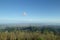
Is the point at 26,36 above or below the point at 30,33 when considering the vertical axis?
below

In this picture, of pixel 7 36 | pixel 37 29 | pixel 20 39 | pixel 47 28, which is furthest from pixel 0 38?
pixel 47 28

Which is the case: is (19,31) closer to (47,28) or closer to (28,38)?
(28,38)

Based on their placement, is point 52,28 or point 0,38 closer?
point 52,28

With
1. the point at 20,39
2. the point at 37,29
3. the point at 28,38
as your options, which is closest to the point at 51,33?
the point at 37,29

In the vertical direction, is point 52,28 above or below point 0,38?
above

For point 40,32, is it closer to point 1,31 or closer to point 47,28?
point 47,28

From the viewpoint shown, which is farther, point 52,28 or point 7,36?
point 7,36
